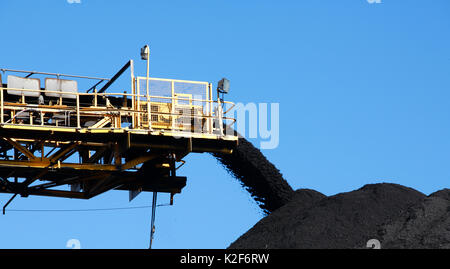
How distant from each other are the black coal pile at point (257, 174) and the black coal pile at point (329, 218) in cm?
63

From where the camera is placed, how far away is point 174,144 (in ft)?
83.3

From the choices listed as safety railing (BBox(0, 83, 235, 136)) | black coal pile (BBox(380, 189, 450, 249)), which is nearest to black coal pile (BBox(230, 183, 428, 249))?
black coal pile (BBox(380, 189, 450, 249))

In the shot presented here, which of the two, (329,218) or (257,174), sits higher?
(257,174)

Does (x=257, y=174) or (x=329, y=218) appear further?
(x=257, y=174)

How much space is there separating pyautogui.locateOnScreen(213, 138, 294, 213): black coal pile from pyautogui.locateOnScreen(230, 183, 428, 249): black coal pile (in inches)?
24.9

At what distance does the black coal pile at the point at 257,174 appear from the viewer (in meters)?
32.2

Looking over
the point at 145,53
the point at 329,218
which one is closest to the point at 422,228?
the point at 329,218

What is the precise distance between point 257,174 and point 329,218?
12.4 feet

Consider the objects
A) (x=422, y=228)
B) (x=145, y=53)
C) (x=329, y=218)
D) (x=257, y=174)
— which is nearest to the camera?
(x=422, y=228)

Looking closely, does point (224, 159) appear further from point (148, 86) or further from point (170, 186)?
point (148, 86)

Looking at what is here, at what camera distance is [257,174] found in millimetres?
32312

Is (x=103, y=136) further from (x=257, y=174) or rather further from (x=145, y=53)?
(x=257, y=174)

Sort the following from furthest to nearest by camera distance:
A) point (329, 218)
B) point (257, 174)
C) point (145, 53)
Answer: point (257, 174)
point (329, 218)
point (145, 53)

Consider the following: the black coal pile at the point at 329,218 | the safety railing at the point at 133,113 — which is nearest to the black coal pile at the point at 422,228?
the black coal pile at the point at 329,218
